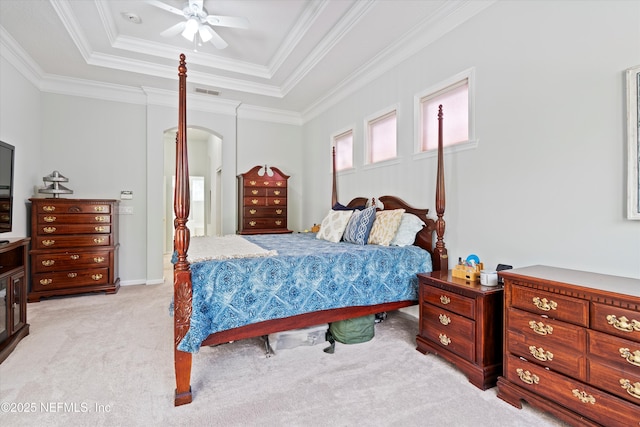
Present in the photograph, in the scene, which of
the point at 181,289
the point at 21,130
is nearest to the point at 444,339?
the point at 181,289

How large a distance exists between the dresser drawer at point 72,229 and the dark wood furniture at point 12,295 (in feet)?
4.37

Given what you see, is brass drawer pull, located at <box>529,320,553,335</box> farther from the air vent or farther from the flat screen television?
the air vent

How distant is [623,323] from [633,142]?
1003 millimetres

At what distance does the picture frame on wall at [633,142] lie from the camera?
1.70m

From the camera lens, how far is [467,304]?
6.87 ft

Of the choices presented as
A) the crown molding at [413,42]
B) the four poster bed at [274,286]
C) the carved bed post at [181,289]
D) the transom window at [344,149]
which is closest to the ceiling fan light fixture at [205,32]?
the four poster bed at [274,286]

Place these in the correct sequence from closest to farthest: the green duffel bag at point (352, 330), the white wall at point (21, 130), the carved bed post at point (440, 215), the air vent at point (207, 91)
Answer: the green duffel bag at point (352, 330), the carved bed post at point (440, 215), the white wall at point (21, 130), the air vent at point (207, 91)

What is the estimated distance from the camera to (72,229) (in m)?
4.02

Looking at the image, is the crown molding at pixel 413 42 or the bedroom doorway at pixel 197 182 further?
the bedroom doorway at pixel 197 182

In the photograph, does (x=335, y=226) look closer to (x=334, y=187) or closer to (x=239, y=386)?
(x=334, y=187)

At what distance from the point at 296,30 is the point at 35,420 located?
12.5 ft

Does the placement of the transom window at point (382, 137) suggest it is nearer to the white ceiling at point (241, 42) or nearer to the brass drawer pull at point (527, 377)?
the white ceiling at point (241, 42)

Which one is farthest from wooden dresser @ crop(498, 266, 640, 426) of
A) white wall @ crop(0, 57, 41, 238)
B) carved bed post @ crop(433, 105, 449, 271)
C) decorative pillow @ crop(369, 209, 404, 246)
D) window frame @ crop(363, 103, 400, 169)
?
white wall @ crop(0, 57, 41, 238)

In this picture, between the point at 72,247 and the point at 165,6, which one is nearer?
the point at 165,6
